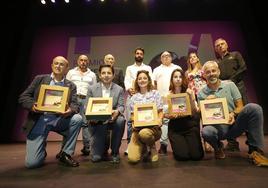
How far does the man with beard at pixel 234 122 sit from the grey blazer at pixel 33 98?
151cm

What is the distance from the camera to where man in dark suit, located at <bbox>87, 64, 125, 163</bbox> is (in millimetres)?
2994

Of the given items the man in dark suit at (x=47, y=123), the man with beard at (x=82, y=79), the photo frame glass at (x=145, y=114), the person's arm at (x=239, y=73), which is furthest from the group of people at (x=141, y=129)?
the man with beard at (x=82, y=79)

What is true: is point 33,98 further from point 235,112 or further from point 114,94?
point 235,112

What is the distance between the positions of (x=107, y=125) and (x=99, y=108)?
0.27m

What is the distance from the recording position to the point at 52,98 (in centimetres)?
282

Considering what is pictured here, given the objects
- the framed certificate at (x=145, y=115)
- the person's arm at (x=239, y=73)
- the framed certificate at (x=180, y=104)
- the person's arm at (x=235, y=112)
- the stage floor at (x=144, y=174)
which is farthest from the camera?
the person's arm at (x=239, y=73)

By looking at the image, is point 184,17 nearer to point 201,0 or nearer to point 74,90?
point 201,0

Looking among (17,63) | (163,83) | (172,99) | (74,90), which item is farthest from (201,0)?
(17,63)

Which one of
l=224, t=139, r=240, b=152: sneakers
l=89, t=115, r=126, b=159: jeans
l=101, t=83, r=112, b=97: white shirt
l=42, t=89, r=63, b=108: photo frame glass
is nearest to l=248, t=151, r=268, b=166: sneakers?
l=224, t=139, r=240, b=152: sneakers

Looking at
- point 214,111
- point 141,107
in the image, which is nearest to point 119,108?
point 141,107

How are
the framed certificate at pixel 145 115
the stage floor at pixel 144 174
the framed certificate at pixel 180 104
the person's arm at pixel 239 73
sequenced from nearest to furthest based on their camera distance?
the stage floor at pixel 144 174 < the framed certificate at pixel 145 115 < the framed certificate at pixel 180 104 < the person's arm at pixel 239 73

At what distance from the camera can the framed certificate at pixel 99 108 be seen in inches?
113

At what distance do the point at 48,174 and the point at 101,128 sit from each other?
844 mm

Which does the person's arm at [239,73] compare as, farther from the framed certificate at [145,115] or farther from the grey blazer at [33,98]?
the grey blazer at [33,98]
